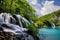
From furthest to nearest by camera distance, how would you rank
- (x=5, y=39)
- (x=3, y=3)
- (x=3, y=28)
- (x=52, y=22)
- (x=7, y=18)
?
(x=52, y=22), (x=3, y=3), (x=7, y=18), (x=3, y=28), (x=5, y=39)

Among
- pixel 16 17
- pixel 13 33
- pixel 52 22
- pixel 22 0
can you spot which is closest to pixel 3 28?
pixel 13 33

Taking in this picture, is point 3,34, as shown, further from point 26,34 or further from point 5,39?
point 26,34

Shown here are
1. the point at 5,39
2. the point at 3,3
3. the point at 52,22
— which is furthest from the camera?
the point at 52,22

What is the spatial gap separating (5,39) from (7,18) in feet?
22.9

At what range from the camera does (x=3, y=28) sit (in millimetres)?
23844

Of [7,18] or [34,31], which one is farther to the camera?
[7,18]

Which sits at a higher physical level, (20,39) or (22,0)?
(22,0)

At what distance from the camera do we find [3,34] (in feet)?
74.2

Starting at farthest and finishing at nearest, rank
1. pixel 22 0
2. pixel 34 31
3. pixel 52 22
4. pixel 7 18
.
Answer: pixel 52 22 < pixel 22 0 < pixel 7 18 < pixel 34 31

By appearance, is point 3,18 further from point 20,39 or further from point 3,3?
point 3,3

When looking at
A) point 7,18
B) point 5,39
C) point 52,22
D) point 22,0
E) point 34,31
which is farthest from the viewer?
point 52,22

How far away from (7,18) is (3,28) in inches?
207

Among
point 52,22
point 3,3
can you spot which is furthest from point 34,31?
point 52,22

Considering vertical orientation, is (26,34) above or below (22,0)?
below
